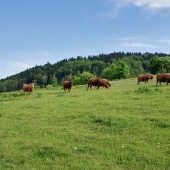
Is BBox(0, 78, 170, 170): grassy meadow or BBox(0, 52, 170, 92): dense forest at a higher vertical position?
BBox(0, 52, 170, 92): dense forest

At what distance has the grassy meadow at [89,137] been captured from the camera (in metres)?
11.1

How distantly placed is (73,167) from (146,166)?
7.38 feet

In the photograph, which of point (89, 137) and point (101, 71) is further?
point (101, 71)

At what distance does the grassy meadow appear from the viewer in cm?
1105

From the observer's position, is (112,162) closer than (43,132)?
Yes

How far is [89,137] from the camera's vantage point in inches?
528

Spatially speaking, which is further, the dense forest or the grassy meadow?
the dense forest

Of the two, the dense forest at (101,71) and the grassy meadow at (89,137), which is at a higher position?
the dense forest at (101,71)

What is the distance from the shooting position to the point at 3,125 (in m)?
16.5

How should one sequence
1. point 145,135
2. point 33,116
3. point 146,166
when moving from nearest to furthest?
point 146,166 < point 145,135 < point 33,116

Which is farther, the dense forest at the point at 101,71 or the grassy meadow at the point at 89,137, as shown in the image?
the dense forest at the point at 101,71

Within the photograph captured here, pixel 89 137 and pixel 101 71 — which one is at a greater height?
pixel 101 71

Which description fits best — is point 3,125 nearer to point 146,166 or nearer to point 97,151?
point 97,151

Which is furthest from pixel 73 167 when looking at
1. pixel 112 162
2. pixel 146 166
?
pixel 146 166
